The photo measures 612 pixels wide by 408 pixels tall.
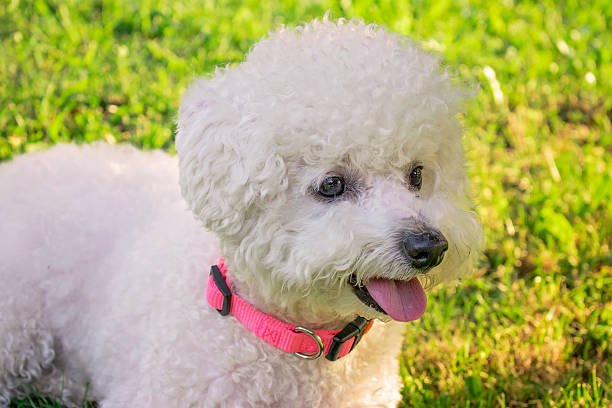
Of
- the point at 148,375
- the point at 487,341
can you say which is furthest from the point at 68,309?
the point at 487,341

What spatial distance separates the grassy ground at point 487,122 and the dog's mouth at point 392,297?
0.58 m

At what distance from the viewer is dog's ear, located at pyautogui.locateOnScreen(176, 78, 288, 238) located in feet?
7.43

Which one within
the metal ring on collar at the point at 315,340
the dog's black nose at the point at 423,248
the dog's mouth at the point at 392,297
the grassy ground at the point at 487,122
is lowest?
the grassy ground at the point at 487,122

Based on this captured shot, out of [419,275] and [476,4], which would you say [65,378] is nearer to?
[419,275]

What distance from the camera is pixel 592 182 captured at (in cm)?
423

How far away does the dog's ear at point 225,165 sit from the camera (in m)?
2.26

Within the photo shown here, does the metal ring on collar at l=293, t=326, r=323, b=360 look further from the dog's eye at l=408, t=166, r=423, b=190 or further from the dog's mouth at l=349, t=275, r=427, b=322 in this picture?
the dog's eye at l=408, t=166, r=423, b=190

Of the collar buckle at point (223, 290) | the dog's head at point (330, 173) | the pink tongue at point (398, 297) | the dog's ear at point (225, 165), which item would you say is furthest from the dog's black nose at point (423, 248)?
the collar buckle at point (223, 290)

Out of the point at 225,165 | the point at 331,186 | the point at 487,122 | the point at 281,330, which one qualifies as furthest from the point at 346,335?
the point at 487,122

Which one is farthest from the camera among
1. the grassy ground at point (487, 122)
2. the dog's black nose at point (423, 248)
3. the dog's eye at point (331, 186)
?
the grassy ground at point (487, 122)

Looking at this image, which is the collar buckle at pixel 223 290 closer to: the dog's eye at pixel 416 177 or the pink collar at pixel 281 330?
the pink collar at pixel 281 330

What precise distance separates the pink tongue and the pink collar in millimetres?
255

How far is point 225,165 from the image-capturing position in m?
2.31

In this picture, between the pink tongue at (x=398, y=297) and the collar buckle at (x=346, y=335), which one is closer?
the pink tongue at (x=398, y=297)
